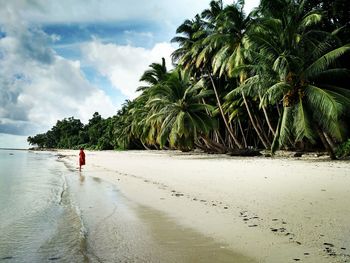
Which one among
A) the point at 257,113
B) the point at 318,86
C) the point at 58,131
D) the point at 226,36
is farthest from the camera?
the point at 58,131

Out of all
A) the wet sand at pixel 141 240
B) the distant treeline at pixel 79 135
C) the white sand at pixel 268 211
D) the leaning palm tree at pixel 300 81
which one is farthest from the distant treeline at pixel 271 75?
the distant treeline at pixel 79 135

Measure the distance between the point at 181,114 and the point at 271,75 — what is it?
854 centimetres

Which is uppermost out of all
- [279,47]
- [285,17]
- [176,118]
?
Answer: [285,17]

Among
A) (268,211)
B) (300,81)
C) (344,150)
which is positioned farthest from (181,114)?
(268,211)

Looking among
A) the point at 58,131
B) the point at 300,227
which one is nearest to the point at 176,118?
the point at 300,227

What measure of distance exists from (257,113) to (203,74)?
6.74 m

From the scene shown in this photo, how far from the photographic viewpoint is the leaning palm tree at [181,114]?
965 inches

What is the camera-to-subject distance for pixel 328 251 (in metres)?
3.76

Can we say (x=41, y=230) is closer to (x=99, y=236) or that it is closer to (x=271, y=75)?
(x=99, y=236)

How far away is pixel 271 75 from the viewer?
1720cm

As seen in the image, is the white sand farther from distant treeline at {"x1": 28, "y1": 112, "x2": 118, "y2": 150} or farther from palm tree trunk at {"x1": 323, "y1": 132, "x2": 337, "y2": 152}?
distant treeline at {"x1": 28, "y1": 112, "x2": 118, "y2": 150}

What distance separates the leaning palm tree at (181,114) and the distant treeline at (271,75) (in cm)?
7

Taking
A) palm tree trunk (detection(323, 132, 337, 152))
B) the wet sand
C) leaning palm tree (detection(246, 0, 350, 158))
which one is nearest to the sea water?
the wet sand

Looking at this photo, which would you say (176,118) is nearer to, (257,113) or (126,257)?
(257,113)
